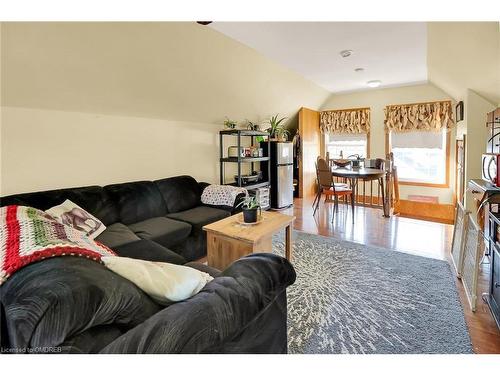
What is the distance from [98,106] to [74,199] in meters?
1.07

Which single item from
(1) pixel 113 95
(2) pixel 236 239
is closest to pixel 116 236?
(2) pixel 236 239

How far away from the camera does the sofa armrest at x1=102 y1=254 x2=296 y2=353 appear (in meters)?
0.79

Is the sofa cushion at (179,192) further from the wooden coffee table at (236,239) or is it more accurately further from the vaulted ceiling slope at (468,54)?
the vaulted ceiling slope at (468,54)

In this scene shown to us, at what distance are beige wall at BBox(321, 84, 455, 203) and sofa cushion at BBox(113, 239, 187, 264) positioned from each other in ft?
18.2

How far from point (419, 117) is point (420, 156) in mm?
834

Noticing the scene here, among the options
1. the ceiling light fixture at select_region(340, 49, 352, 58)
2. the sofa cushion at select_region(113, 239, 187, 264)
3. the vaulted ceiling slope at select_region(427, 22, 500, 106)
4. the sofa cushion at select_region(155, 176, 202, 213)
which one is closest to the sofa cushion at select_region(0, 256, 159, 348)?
the sofa cushion at select_region(113, 239, 187, 264)

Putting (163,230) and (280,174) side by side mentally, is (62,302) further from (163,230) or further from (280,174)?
(280,174)

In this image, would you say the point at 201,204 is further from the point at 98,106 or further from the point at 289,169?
the point at 289,169

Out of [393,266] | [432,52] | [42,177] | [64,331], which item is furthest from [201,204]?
[432,52]

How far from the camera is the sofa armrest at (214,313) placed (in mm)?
789

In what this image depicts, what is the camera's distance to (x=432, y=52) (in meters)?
3.38

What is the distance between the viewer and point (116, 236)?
2354 mm

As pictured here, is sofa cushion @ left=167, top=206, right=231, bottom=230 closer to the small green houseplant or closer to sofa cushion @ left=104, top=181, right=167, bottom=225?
sofa cushion @ left=104, top=181, right=167, bottom=225

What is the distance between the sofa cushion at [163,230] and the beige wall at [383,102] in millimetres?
5048
